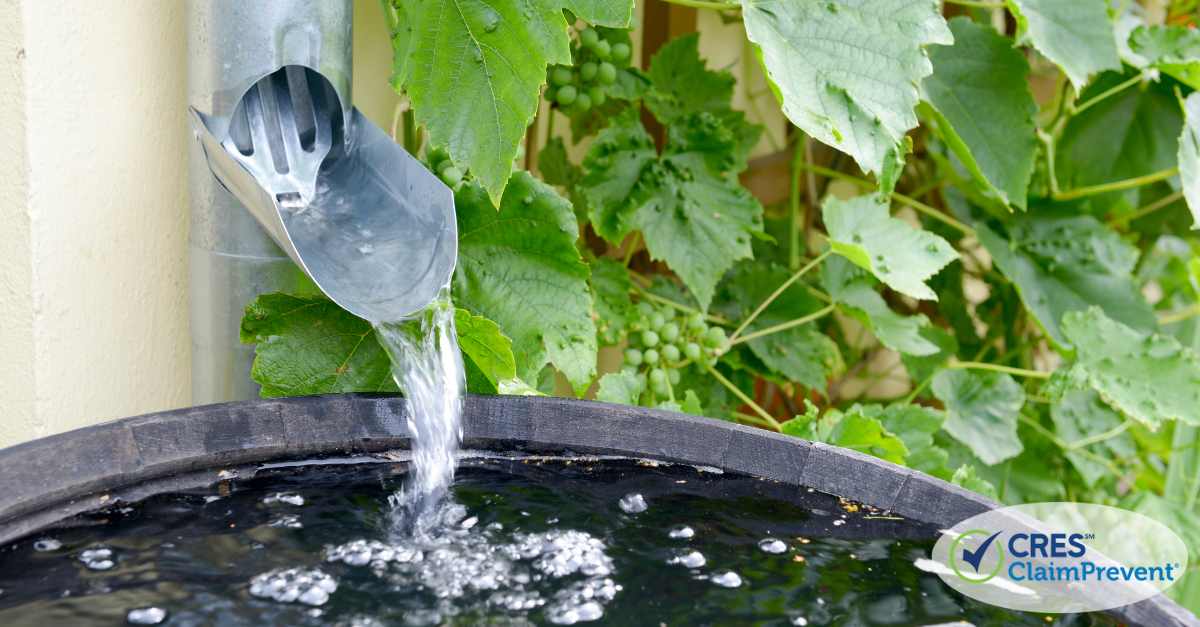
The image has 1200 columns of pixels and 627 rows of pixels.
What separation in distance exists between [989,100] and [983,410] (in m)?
0.50

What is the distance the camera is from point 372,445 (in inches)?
27.8

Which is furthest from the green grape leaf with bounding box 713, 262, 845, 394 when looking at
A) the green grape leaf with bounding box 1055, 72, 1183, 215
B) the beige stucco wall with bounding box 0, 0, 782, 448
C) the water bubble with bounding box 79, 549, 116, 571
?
the water bubble with bounding box 79, 549, 116, 571

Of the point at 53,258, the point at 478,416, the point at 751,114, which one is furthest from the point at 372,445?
the point at 751,114

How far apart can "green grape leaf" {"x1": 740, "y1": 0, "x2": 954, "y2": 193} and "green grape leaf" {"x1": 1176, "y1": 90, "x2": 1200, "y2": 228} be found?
2.11ft

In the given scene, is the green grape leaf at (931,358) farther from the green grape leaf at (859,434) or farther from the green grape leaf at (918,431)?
the green grape leaf at (859,434)

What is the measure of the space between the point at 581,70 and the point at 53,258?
718 millimetres

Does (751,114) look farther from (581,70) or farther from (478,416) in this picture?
(478,416)

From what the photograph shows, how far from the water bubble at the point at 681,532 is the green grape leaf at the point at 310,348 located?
0.36 metres

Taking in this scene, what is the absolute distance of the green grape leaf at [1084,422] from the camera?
157 cm

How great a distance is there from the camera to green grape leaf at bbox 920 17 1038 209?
1260 millimetres

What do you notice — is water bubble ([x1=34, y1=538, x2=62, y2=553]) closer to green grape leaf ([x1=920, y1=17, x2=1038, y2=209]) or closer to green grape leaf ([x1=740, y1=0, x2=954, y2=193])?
green grape leaf ([x1=740, y1=0, x2=954, y2=193])

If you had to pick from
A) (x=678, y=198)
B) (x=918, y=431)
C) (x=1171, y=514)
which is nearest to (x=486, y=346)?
(x=678, y=198)

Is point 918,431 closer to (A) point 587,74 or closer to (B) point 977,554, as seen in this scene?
(B) point 977,554

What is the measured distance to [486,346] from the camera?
0.79m
